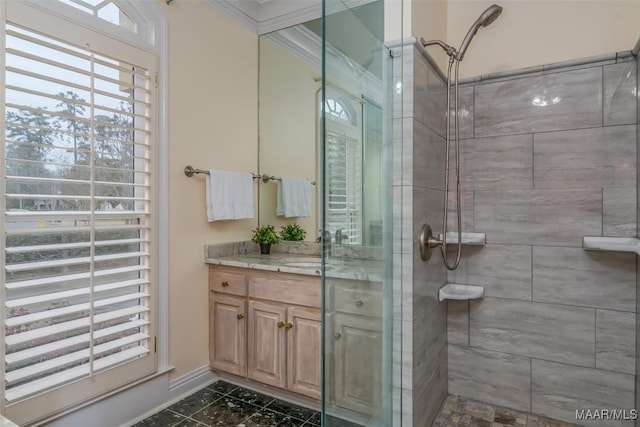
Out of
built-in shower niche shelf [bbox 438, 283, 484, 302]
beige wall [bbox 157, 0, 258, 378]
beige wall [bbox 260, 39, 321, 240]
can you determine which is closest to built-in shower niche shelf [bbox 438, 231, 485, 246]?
built-in shower niche shelf [bbox 438, 283, 484, 302]

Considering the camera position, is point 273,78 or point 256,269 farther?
point 273,78

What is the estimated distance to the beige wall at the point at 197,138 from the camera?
7.64ft

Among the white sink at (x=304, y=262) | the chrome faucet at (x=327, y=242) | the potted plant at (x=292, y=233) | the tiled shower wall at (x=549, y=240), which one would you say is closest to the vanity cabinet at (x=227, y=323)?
the white sink at (x=304, y=262)

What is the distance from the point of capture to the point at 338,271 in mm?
1188

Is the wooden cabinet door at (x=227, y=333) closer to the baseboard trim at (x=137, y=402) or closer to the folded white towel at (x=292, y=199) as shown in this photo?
the baseboard trim at (x=137, y=402)

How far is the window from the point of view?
117 cm

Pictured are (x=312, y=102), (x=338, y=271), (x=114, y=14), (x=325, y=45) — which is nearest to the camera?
(x=325, y=45)

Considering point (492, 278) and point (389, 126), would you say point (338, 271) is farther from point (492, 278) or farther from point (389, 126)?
point (492, 278)

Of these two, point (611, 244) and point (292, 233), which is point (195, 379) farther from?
point (611, 244)

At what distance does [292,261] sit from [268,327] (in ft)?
1.51

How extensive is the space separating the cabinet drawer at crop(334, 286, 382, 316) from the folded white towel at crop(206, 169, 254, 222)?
1.45 meters

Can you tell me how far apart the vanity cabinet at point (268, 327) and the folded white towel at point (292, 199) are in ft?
2.12

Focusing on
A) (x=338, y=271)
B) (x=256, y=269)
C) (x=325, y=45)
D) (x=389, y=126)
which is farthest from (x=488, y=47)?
(x=256, y=269)

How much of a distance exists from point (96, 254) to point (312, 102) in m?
1.69
